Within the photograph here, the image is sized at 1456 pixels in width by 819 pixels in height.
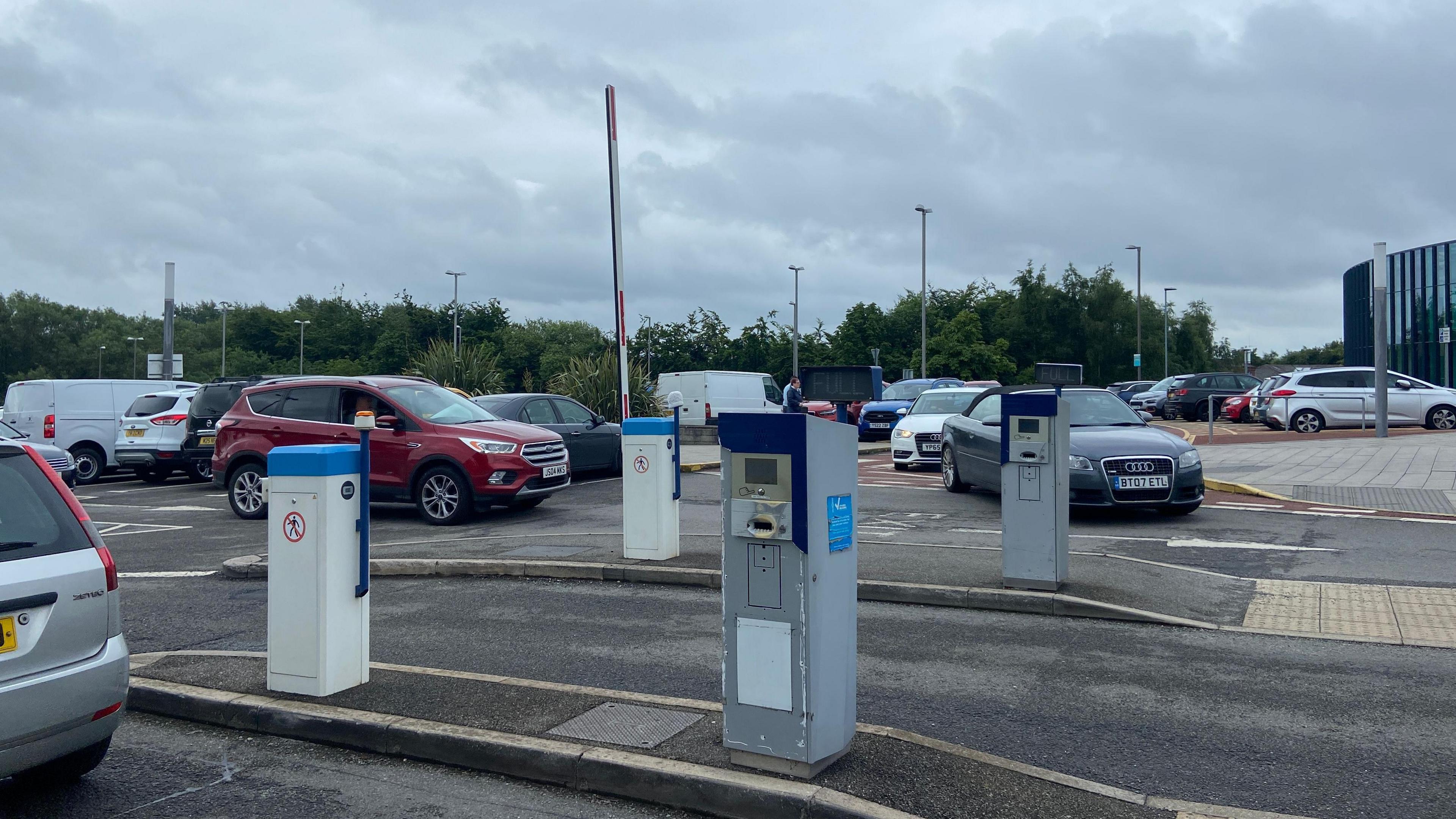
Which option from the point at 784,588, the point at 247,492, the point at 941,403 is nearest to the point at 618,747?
the point at 784,588

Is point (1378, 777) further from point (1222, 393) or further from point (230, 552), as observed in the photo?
point (1222, 393)

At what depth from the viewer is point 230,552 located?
36.2 feet

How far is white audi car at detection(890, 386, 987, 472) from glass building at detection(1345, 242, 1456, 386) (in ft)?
122

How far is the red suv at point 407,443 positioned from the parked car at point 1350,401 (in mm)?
20524

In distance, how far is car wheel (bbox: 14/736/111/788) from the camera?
4352mm

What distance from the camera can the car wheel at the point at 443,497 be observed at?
41.9 ft

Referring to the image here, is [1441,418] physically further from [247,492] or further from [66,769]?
[66,769]

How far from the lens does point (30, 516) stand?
4230mm

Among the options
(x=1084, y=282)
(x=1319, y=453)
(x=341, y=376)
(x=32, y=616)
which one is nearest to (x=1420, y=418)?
(x=1319, y=453)

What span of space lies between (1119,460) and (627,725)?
8.18 metres

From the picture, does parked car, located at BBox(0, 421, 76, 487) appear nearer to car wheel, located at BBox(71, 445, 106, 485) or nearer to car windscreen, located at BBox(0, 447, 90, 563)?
car wheel, located at BBox(71, 445, 106, 485)

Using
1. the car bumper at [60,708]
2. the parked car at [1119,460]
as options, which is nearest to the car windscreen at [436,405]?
the parked car at [1119,460]

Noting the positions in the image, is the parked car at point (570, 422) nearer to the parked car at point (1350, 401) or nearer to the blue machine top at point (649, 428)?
the blue machine top at point (649, 428)

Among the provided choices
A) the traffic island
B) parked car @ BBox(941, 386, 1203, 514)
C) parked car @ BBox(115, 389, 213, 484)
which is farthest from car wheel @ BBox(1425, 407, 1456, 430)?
parked car @ BBox(115, 389, 213, 484)
